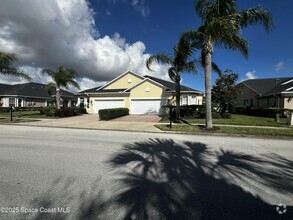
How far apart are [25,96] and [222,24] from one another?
3698 centimetres

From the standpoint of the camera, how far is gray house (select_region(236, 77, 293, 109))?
23.3m

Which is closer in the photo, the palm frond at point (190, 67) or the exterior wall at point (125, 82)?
the palm frond at point (190, 67)

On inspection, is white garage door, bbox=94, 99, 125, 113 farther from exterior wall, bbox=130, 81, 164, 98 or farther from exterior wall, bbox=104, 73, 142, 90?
exterior wall, bbox=104, 73, 142, 90

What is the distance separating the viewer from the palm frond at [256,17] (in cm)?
1062

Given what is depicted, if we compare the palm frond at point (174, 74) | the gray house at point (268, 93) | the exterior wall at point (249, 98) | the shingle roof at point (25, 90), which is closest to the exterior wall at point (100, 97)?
the palm frond at point (174, 74)

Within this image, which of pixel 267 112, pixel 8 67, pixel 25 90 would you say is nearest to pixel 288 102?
pixel 267 112

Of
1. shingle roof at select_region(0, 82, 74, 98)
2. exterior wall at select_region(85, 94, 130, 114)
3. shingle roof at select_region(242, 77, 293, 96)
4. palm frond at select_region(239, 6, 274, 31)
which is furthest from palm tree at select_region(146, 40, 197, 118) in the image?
shingle roof at select_region(0, 82, 74, 98)

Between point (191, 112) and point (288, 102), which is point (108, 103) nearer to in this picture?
point (191, 112)

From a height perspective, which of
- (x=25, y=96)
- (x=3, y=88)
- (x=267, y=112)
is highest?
(x=3, y=88)

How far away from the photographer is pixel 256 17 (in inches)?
424

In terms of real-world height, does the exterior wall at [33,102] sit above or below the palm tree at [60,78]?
below

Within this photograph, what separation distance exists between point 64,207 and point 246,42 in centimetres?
1217

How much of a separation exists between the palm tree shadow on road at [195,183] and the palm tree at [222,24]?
6218 mm

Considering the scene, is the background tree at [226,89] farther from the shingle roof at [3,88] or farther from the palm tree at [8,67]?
the shingle roof at [3,88]
